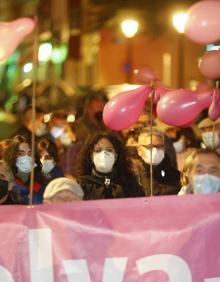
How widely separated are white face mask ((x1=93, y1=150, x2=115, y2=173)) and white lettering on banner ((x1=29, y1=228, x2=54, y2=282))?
103cm

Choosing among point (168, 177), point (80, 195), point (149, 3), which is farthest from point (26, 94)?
point (149, 3)

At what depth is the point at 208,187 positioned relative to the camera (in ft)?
13.9

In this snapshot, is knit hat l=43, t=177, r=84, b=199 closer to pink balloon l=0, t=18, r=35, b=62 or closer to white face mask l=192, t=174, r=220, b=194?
white face mask l=192, t=174, r=220, b=194

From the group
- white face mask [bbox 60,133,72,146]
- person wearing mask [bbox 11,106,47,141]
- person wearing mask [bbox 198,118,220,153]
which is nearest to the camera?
person wearing mask [bbox 198,118,220,153]

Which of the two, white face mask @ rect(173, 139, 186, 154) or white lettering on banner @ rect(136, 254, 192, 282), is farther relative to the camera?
white face mask @ rect(173, 139, 186, 154)

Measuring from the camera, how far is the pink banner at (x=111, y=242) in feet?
12.5

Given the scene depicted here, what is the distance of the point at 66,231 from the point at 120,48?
20.7 metres

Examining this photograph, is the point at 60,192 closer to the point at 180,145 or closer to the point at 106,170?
the point at 106,170

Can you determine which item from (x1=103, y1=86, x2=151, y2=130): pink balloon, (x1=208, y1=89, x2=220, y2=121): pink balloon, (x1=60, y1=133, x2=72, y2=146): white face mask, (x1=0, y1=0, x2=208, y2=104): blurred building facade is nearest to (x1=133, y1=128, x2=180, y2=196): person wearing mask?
(x1=103, y1=86, x2=151, y2=130): pink balloon

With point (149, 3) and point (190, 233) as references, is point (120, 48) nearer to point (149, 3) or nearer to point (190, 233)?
point (149, 3)

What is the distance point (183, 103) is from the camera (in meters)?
4.68

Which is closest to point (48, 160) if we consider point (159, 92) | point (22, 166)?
point (22, 166)

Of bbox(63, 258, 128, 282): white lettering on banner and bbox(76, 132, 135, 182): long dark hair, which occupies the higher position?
bbox(76, 132, 135, 182): long dark hair

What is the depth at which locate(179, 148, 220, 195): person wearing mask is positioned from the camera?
13.9ft
